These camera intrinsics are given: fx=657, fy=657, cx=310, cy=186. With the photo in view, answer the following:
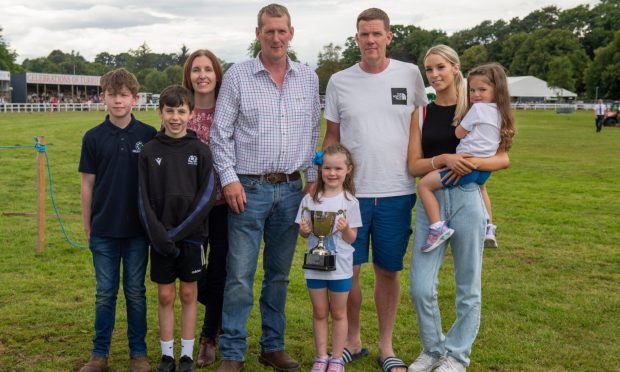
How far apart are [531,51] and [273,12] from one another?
348 feet

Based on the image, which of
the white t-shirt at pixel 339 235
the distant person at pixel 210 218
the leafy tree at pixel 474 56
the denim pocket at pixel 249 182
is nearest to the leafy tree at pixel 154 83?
the leafy tree at pixel 474 56

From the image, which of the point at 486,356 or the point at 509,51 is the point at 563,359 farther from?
the point at 509,51

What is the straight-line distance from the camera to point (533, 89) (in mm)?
90875

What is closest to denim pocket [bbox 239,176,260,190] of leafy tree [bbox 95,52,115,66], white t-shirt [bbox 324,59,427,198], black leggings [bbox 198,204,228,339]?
black leggings [bbox 198,204,228,339]

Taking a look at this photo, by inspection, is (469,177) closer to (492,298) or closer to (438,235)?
(438,235)

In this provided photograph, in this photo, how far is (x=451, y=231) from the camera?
4090 mm

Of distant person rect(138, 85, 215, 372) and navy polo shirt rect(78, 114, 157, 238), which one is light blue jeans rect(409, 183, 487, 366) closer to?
distant person rect(138, 85, 215, 372)

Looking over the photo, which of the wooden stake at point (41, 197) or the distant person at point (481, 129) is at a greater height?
the distant person at point (481, 129)

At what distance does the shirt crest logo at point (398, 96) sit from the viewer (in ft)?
14.2

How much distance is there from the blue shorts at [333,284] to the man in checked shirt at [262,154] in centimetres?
35

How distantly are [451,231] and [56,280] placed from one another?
4.30 metres

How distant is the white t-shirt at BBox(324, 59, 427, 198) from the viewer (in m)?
4.33

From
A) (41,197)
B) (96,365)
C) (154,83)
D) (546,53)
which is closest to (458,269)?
(96,365)

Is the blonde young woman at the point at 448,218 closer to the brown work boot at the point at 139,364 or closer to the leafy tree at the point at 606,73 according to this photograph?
the brown work boot at the point at 139,364
